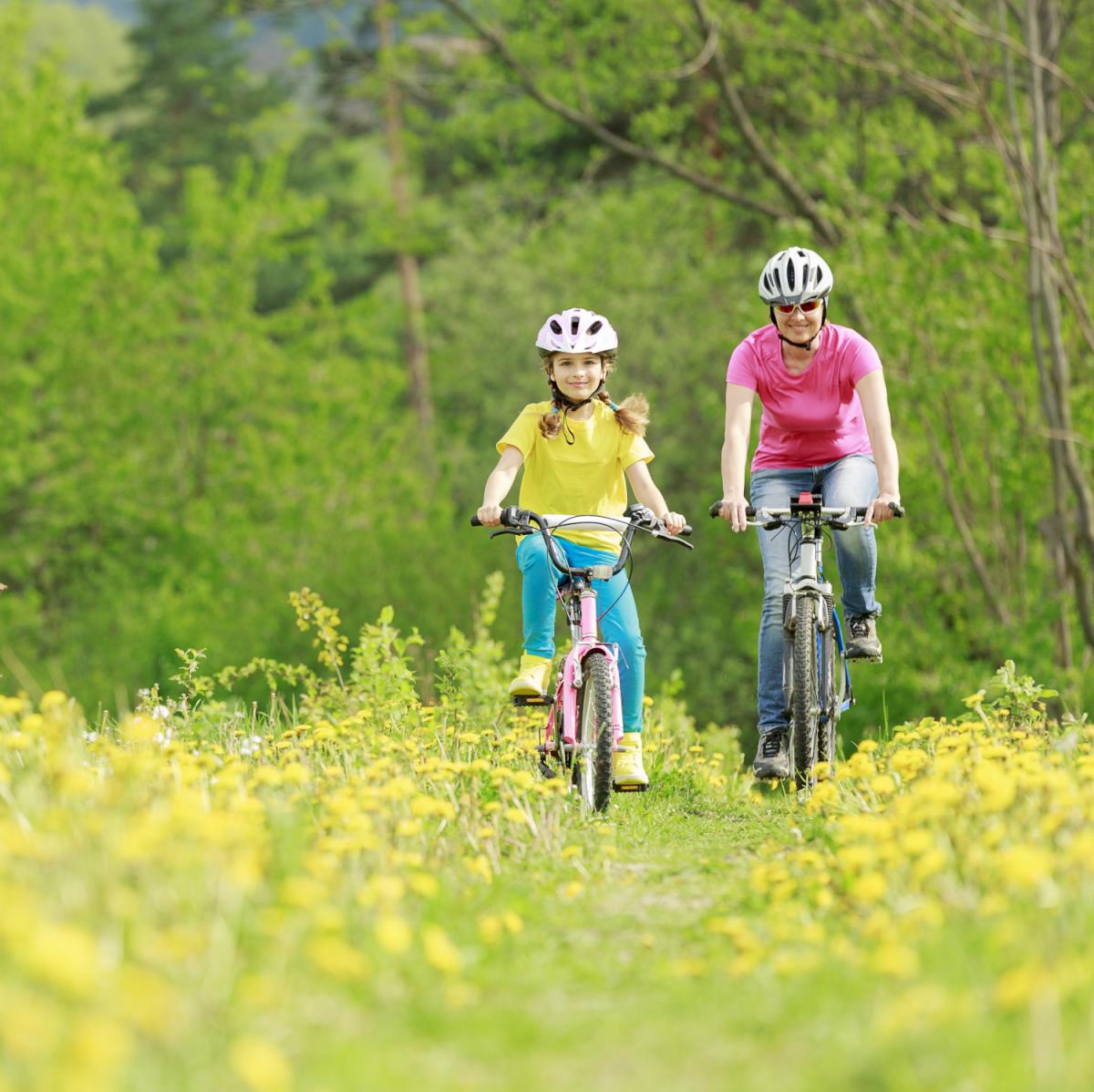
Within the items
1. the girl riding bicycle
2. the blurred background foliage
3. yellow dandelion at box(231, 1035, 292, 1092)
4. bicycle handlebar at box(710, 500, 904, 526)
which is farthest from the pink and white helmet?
yellow dandelion at box(231, 1035, 292, 1092)

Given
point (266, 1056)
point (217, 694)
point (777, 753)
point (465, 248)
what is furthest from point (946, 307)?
point (465, 248)

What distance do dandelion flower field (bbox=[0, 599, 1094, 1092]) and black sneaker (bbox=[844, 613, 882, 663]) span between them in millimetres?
1262

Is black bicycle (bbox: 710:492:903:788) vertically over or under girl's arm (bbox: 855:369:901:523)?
under

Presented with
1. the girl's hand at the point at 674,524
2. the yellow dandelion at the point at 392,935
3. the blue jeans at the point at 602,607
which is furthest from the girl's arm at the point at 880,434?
the yellow dandelion at the point at 392,935

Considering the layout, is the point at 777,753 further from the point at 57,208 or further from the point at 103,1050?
the point at 57,208

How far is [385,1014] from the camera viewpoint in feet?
10.1

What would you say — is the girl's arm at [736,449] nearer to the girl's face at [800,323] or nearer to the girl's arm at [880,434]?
the girl's face at [800,323]

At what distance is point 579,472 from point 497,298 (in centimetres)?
2686

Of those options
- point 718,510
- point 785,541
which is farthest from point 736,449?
point 785,541

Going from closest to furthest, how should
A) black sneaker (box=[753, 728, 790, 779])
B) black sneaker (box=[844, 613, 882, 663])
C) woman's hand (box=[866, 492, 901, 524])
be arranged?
woman's hand (box=[866, 492, 901, 524])
black sneaker (box=[753, 728, 790, 779])
black sneaker (box=[844, 613, 882, 663])

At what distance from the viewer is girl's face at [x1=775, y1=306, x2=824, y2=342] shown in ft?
20.0

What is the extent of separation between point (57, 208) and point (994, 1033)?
94.3 ft

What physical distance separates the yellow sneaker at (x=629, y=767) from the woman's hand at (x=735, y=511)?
869mm

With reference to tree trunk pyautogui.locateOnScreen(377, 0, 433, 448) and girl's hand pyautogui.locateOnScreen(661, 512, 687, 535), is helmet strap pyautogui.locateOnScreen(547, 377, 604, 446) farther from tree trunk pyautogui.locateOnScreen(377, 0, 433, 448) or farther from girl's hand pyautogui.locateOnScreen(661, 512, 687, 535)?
tree trunk pyautogui.locateOnScreen(377, 0, 433, 448)
